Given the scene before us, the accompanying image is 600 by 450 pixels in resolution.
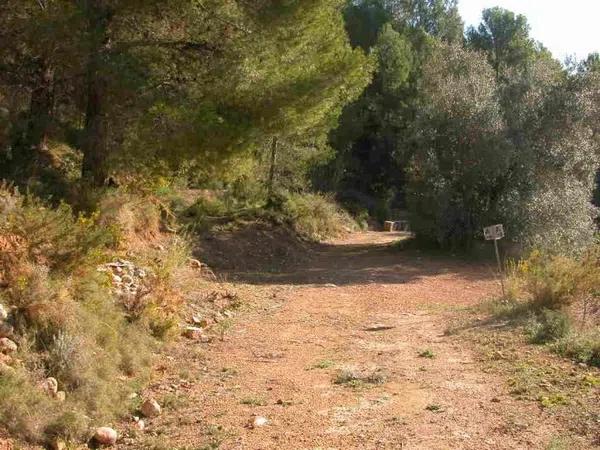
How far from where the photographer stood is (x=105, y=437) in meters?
6.16

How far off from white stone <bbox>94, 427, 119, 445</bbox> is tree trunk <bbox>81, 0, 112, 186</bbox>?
25.7 ft

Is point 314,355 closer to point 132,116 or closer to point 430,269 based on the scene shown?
point 132,116

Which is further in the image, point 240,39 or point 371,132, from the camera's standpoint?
point 371,132

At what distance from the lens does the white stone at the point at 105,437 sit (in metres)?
6.15

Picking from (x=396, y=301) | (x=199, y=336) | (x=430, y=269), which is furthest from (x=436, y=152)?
(x=199, y=336)

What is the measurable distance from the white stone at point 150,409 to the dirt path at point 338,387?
96 millimetres

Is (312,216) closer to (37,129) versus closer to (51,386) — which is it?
(37,129)

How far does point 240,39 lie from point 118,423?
862cm

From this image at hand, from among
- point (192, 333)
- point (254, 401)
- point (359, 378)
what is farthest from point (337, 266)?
point (254, 401)

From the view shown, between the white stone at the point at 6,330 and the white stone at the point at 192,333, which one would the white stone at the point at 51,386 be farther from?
the white stone at the point at 192,333

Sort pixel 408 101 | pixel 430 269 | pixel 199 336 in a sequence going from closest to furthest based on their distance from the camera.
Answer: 1. pixel 199 336
2. pixel 430 269
3. pixel 408 101

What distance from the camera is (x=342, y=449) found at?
19.2ft

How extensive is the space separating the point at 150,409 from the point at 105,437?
Result: 30.3 inches

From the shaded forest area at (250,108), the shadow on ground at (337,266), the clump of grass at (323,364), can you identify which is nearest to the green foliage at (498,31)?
the shaded forest area at (250,108)
